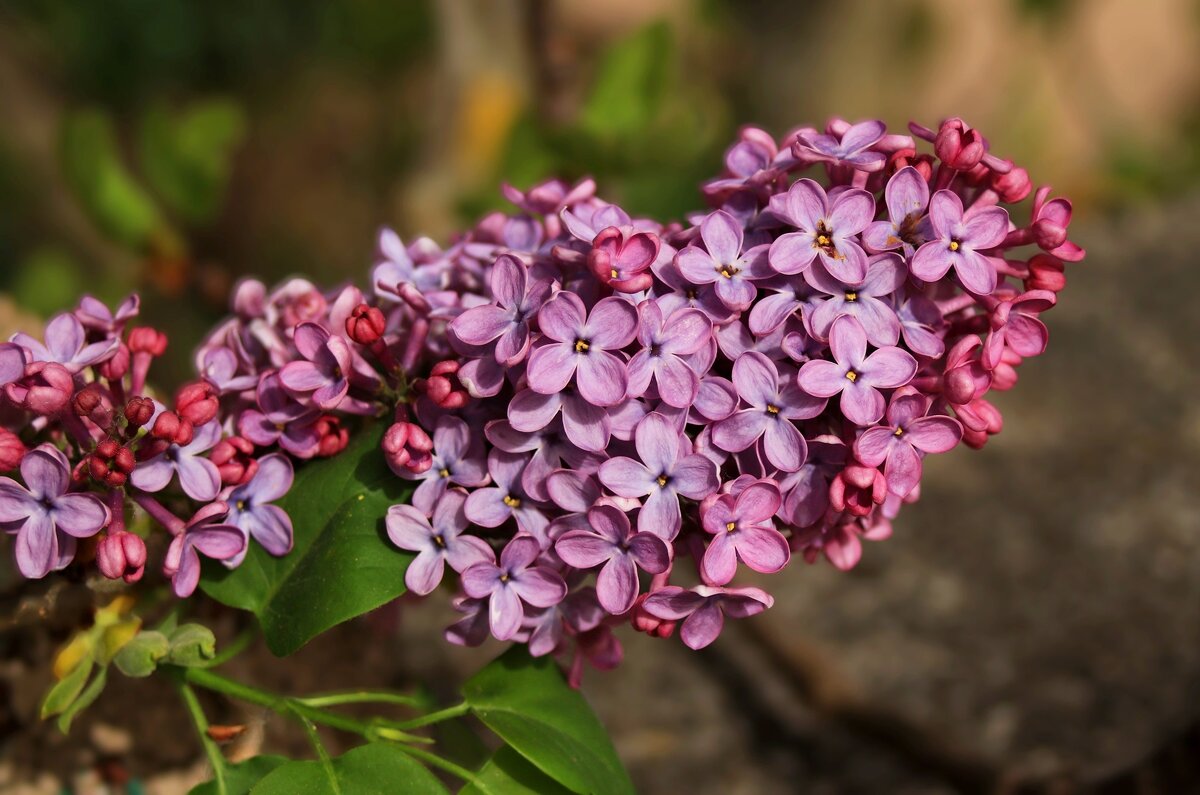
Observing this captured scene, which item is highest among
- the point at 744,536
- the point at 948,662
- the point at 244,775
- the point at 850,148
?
the point at 850,148

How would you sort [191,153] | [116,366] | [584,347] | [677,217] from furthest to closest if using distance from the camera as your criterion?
[191,153], [677,217], [116,366], [584,347]

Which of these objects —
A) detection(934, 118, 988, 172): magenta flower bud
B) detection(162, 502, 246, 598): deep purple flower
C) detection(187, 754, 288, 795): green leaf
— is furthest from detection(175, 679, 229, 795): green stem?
detection(934, 118, 988, 172): magenta flower bud

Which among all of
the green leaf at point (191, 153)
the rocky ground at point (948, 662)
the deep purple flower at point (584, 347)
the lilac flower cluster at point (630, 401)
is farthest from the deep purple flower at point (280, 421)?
A: the green leaf at point (191, 153)

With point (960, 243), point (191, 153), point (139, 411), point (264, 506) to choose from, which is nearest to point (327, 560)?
point (264, 506)

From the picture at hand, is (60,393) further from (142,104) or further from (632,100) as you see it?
(142,104)

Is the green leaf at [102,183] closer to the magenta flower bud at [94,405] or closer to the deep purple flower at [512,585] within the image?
the magenta flower bud at [94,405]

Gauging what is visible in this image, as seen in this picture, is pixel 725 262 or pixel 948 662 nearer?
pixel 725 262

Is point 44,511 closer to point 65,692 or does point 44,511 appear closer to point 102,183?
point 65,692
